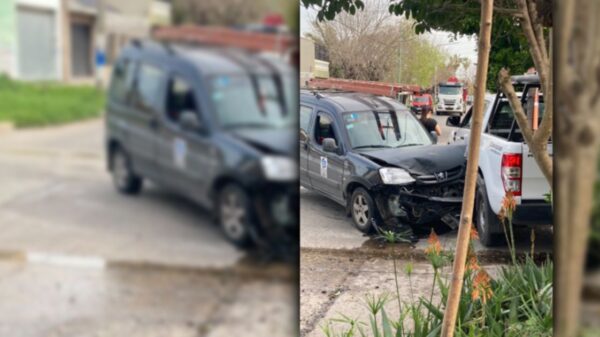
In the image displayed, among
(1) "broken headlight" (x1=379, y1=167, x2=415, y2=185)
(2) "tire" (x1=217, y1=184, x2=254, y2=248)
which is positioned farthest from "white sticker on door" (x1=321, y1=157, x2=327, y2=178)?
(2) "tire" (x1=217, y1=184, x2=254, y2=248)

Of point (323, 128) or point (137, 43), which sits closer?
point (323, 128)

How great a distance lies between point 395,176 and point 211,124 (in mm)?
601

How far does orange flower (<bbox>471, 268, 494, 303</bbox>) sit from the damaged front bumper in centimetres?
10

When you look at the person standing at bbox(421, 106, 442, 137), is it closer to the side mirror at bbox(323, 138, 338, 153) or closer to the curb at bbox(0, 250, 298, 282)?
the side mirror at bbox(323, 138, 338, 153)

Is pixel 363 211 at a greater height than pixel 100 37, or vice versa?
pixel 100 37

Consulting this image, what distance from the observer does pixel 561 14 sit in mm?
875

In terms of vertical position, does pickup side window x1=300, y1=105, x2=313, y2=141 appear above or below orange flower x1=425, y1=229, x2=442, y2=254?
above

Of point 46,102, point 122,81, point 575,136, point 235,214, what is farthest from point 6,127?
point 575,136

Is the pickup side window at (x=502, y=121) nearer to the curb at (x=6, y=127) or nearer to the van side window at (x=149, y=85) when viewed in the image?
the van side window at (x=149, y=85)

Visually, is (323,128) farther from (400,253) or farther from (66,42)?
(66,42)

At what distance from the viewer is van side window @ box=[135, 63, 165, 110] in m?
1.62

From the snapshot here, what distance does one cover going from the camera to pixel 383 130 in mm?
1172

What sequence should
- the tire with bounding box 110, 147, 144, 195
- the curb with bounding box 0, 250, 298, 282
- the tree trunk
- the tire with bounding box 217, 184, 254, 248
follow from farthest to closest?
the curb with bounding box 0, 250, 298, 282
the tire with bounding box 110, 147, 144, 195
the tire with bounding box 217, 184, 254, 248
the tree trunk

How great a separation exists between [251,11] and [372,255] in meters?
0.73
